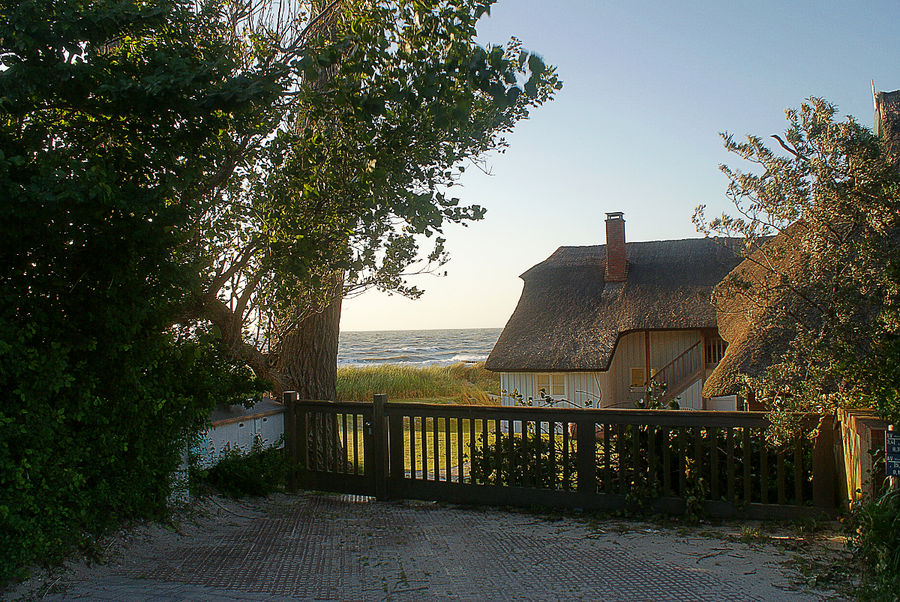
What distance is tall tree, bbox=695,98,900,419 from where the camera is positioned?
496 cm

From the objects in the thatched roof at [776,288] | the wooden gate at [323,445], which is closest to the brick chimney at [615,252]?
the thatched roof at [776,288]

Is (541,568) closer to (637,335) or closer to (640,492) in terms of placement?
(640,492)

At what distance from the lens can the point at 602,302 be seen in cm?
2164

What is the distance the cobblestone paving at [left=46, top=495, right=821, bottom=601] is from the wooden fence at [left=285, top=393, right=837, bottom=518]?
0.52m

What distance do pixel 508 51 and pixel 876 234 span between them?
9.53 ft

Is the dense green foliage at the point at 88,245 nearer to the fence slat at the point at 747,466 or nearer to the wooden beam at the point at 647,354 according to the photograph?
the fence slat at the point at 747,466

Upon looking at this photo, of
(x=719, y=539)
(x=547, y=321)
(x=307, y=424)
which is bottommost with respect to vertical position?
(x=719, y=539)

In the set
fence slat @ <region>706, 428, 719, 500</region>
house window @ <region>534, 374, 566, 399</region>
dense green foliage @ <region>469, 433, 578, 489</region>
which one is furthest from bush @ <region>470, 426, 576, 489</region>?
house window @ <region>534, 374, 566, 399</region>

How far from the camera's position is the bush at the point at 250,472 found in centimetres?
700

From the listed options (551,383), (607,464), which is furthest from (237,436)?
(551,383)

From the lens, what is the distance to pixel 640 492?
6.51 metres

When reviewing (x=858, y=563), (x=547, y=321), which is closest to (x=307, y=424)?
(x=858, y=563)

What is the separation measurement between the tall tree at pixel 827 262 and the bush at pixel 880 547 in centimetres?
58

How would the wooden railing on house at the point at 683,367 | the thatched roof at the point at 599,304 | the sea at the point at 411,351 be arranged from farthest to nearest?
the sea at the point at 411,351
the wooden railing on house at the point at 683,367
the thatched roof at the point at 599,304
